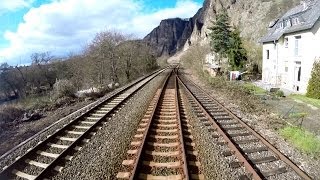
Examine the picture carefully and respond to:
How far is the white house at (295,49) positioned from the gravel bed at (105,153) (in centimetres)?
1648

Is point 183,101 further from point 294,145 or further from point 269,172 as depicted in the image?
point 269,172

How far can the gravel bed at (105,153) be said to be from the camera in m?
7.36

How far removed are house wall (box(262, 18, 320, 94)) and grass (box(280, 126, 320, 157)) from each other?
13367mm

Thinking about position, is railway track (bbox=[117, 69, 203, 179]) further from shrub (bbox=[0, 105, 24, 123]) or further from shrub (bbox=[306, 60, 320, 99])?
shrub (bbox=[306, 60, 320, 99])

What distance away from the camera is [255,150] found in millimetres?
8836

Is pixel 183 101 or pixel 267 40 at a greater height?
pixel 267 40

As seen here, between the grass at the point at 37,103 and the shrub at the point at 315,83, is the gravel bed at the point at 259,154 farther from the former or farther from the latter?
→ the grass at the point at 37,103

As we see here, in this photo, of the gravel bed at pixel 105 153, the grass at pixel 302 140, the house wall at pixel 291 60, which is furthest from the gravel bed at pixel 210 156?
the house wall at pixel 291 60

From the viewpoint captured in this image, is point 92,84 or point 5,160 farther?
point 92,84

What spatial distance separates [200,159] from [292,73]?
2099 centimetres

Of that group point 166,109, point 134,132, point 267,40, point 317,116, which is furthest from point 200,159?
point 267,40

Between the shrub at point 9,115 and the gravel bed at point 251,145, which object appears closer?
the gravel bed at point 251,145

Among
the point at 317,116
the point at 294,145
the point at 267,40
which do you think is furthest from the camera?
the point at 267,40

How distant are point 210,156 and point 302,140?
386cm
